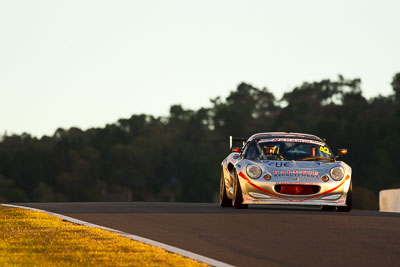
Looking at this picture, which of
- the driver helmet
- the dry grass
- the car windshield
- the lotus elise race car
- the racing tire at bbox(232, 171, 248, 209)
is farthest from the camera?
the driver helmet

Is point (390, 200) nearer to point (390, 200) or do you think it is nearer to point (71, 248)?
point (390, 200)

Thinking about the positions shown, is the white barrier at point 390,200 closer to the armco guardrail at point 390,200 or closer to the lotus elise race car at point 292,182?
the armco guardrail at point 390,200

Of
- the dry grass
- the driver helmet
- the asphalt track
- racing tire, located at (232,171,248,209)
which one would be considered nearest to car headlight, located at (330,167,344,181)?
the asphalt track

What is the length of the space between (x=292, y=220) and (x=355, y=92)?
150 metres

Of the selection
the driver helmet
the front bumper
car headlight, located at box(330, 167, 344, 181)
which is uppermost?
the driver helmet

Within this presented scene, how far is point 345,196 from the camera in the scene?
17688 mm

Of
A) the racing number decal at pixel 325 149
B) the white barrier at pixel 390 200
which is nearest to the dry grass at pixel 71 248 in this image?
the racing number decal at pixel 325 149

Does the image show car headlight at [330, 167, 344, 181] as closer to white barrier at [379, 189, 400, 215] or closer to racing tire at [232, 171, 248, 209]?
racing tire at [232, 171, 248, 209]

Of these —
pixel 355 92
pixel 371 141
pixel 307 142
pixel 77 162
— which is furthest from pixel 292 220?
pixel 77 162

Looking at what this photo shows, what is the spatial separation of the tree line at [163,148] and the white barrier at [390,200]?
131 m

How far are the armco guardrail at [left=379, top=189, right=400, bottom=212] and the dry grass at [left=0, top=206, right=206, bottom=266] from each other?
993 cm

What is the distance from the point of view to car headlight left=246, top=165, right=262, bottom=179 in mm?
17656

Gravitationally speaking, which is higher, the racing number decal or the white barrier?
the racing number decal

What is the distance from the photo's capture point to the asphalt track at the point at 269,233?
35.3 feet
